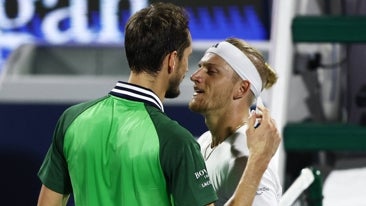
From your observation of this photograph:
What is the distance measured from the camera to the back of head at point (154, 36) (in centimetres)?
165

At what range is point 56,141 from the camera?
1.71 m

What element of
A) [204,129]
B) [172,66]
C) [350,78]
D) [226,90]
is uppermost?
[172,66]

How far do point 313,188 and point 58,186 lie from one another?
2.71ft

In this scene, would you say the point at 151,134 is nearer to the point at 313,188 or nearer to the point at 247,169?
the point at 247,169

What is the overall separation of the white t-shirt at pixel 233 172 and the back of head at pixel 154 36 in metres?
0.27

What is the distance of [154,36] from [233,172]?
33 cm

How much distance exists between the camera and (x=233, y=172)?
1.84 metres

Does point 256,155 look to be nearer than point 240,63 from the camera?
Yes

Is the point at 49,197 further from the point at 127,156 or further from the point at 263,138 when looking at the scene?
the point at 263,138

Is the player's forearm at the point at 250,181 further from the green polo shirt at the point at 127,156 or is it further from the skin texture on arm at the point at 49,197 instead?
the skin texture on arm at the point at 49,197

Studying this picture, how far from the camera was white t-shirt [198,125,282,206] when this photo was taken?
71.8 inches

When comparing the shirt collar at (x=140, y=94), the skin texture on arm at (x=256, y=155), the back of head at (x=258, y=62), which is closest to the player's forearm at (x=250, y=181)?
the skin texture on arm at (x=256, y=155)

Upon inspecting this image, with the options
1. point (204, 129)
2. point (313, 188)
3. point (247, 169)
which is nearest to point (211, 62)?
point (247, 169)

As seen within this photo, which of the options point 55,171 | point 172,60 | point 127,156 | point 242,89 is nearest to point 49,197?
point 55,171
